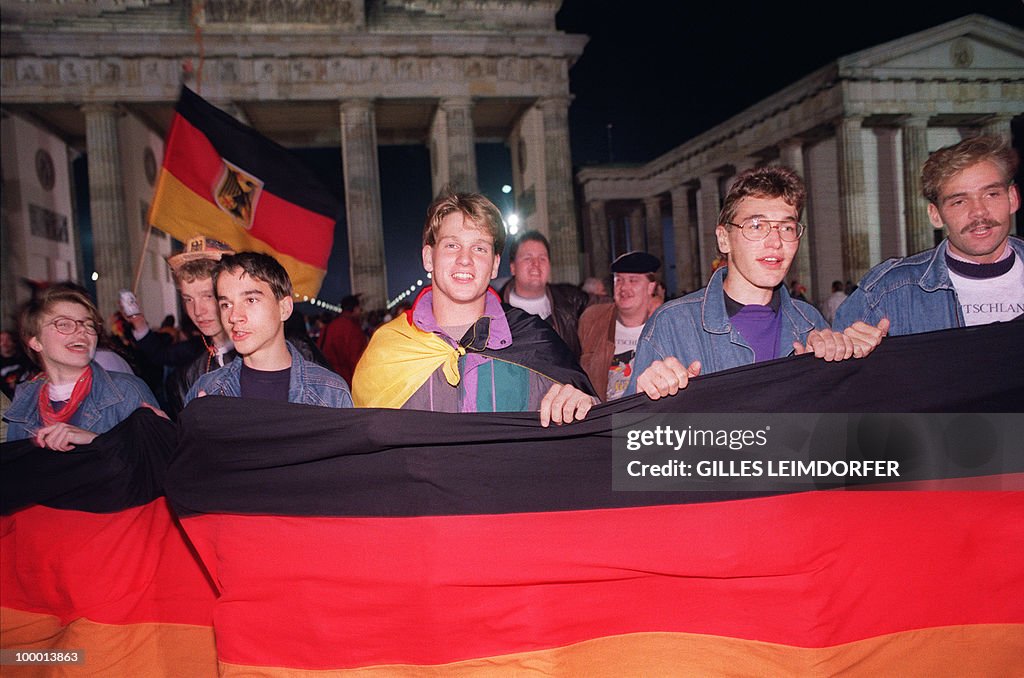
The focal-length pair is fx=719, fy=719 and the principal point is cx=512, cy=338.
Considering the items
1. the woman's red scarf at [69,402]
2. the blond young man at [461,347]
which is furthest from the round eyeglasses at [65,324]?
the blond young man at [461,347]

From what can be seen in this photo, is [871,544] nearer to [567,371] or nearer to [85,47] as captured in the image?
[567,371]

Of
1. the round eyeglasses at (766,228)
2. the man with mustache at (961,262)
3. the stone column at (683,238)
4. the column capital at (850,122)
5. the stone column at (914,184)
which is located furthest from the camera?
the stone column at (683,238)

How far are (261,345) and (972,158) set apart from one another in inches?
121

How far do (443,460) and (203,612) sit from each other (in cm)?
130

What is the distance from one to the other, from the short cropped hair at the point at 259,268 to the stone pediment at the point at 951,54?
2639 cm

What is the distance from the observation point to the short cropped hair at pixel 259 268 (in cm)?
322

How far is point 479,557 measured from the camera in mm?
2488

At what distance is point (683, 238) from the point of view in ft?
127

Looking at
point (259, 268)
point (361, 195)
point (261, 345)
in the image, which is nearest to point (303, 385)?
point (261, 345)

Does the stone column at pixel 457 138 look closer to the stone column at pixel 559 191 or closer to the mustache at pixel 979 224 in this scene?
the stone column at pixel 559 191

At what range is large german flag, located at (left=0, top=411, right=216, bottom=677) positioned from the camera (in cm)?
296

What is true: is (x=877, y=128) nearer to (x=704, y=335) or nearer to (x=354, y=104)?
(x=354, y=104)

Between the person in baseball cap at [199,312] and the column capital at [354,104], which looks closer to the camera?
the person in baseball cap at [199,312]

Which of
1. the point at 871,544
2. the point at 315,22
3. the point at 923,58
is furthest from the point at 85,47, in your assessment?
the point at 871,544
